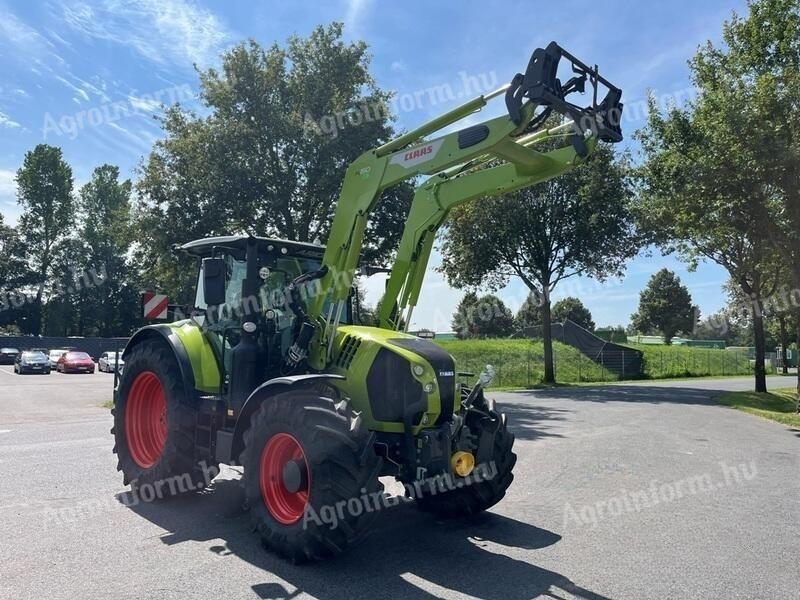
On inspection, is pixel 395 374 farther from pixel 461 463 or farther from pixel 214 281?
pixel 214 281

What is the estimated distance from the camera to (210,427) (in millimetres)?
6355

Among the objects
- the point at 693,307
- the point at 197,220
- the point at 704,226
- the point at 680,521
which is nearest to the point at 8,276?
the point at 197,220

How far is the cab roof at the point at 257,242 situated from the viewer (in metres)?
6.48

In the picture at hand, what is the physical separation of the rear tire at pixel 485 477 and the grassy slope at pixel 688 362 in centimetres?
3607

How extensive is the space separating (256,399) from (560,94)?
3653 millimetres

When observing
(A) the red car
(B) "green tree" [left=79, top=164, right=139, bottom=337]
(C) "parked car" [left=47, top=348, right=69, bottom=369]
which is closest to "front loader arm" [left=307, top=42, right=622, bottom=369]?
(A) the red car

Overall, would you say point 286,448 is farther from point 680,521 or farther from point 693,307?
point 693,307

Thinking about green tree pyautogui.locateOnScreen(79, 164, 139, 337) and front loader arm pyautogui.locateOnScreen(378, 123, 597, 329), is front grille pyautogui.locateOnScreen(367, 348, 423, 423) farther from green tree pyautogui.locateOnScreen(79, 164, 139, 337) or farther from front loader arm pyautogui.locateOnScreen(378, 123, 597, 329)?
green tree pyautogui.locateOnScreen(79, 164, 139, 337)

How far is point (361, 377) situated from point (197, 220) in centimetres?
1630

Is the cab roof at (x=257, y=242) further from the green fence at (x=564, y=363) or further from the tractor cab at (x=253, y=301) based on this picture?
the green fence at (x=564, y=363)

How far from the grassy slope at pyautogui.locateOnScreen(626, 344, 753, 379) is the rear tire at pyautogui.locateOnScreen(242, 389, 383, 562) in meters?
37.7

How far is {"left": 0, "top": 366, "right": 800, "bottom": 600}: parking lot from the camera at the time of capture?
15.0ft

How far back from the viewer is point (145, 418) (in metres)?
7.49

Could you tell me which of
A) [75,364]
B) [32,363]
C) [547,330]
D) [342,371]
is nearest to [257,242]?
[342,371]
